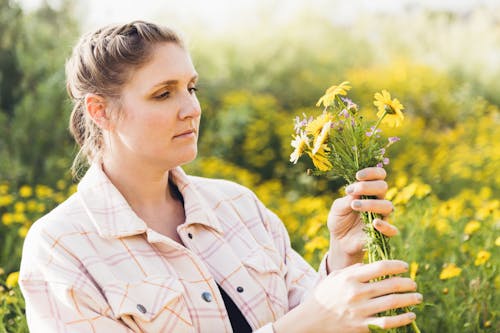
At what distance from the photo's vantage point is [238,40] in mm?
8180

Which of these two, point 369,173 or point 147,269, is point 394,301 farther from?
point 147,269

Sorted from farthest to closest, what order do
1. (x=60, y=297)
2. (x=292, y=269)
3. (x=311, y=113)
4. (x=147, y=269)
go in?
(x=311, y=113) < (x=292, y=269) < (x=147, y=269) < (x=60, y=297)

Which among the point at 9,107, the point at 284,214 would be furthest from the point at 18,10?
the point at 284,214

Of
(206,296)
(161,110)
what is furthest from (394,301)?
(161,110)

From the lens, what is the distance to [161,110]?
1.73 meters

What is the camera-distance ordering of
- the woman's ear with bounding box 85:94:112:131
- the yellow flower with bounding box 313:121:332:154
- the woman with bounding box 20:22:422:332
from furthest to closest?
the woman's ear with bounding box 85:94:112:131
the woman with bounding box 20:22:422:332
the yellow flower with bounding box 313:121:332:154

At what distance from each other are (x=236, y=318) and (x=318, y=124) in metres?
0.63

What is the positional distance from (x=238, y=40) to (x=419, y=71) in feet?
6.81

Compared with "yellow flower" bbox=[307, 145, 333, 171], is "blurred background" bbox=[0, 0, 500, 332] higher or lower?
higher

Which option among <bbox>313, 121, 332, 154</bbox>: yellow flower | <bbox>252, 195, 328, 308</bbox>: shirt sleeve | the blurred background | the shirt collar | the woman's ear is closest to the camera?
<bbox>313, 121, 332, 154</bbox>: yellow flower

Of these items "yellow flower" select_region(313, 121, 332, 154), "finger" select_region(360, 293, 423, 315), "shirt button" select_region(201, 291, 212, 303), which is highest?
"yellow flower" select_region(313, 121, 332, 154)

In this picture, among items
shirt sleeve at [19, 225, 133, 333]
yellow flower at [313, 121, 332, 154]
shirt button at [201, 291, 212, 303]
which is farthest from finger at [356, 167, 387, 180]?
shirt sleeve at [19, 225, 133, 333]

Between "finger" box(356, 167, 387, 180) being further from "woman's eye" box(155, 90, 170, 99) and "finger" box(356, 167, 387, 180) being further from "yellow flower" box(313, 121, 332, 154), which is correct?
"woman's eye" box(155, 90, 170, 99)

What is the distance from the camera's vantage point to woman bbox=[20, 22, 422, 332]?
1562mm
